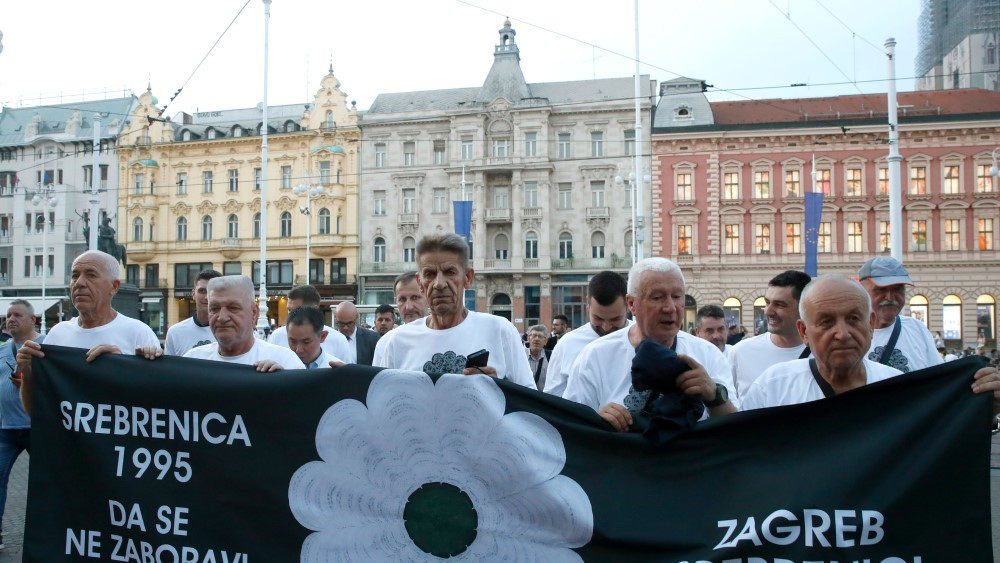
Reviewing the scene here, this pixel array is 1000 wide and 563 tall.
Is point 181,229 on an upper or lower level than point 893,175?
upper

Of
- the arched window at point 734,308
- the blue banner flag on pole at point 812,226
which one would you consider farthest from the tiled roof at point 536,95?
the blue banner flag on pole at point 812,226

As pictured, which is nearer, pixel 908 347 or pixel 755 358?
pixel 908 347

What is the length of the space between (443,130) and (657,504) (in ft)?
147

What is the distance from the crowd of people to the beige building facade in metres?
37.8

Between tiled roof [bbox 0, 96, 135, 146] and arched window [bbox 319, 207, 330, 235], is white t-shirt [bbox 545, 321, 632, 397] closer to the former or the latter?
arched window [bbox 319, 207, 330, 235]

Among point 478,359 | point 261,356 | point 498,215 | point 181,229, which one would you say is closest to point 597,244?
point 498,215

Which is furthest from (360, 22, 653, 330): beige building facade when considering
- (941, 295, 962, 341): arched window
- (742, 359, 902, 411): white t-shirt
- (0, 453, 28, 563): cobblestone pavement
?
(742, 359, 902, 411): white t-shirt

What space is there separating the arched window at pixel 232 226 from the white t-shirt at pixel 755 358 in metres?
49.0

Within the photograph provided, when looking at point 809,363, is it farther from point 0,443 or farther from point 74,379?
point 0,443

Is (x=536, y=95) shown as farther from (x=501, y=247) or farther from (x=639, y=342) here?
(x=639, y=342)

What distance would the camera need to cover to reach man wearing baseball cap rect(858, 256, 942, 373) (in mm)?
4941

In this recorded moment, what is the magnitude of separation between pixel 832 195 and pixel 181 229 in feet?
131

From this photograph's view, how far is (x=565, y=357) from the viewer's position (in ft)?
18.0

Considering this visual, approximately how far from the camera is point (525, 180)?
1794 inches
